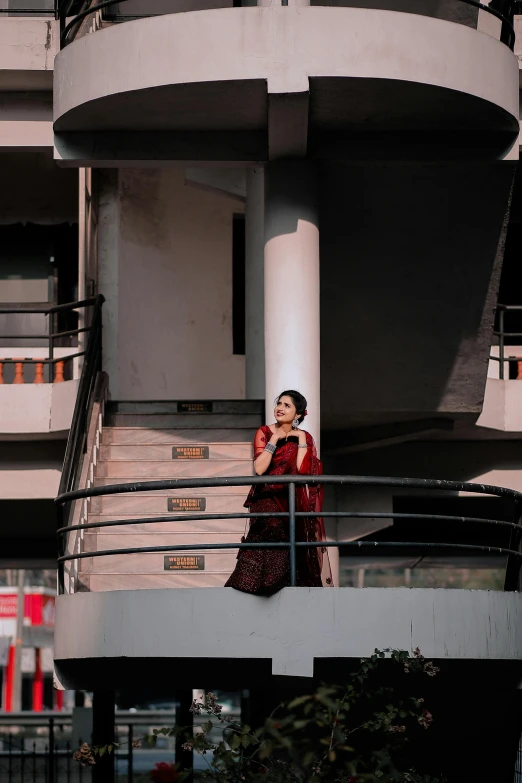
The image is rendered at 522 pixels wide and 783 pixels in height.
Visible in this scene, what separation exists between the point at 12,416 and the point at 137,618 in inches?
225

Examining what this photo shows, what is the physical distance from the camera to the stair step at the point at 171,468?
13384mm

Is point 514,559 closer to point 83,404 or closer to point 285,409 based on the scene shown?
point 285,409

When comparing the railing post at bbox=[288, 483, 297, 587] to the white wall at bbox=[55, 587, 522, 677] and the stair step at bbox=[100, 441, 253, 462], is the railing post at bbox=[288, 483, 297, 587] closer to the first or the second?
the white wall at bbox=[55, 587, 522, 677]

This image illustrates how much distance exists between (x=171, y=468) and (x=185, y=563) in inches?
53.6

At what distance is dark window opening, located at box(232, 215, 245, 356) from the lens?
18453 millimetres

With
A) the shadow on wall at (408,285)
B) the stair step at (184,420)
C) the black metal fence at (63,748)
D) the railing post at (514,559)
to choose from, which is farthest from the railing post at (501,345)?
the black metal fence at (63,748)

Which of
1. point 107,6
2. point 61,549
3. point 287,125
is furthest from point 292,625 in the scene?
point 107,6

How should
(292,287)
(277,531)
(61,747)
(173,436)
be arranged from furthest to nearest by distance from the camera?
(61,747) < (173,436) < (292,287) < (277,531)

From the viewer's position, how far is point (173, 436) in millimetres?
14109

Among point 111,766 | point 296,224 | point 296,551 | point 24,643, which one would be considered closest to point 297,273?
point 296,224

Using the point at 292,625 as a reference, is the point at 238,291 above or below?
above

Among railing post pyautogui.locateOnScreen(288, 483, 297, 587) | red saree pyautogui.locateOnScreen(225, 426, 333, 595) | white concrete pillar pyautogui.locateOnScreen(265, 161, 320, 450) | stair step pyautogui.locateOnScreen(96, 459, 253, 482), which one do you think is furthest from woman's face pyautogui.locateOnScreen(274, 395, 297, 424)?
stair step pyautogui.locateOnScreen(96, 459, 253, 482)

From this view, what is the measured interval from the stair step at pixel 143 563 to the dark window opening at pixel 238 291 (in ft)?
20.4

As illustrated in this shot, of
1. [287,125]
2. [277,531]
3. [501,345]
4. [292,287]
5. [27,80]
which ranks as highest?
[27,80]
